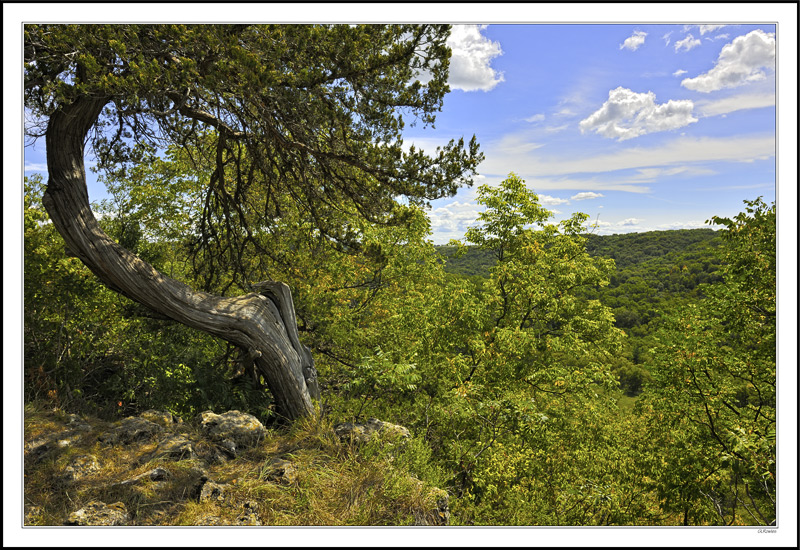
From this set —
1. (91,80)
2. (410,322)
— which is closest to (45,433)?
(91,80)

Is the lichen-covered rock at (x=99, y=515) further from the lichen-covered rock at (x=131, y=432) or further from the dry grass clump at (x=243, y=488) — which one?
the lichen-covered rock at (x=131, y=432)

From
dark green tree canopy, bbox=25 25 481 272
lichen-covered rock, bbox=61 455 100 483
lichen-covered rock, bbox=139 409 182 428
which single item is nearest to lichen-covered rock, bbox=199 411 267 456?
lichen-covered rock, bbox=139 409 182 428

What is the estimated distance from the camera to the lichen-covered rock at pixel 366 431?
4.02 m

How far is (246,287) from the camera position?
22.7 feet

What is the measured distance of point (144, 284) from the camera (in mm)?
4500

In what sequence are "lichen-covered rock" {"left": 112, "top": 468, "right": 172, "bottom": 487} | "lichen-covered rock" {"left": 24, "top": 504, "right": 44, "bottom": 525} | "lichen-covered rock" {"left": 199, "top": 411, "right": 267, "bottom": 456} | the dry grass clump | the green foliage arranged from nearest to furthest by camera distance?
"lichen-covered rock" {"left": 24, "top": 504, "right": 44, "bottom": 525} < the dry grass clump < "lichen-covered rock" {"left": 112, "top": 468, "right": 172, "bottom": 487} < "lichen-covered rock" {"left": 199, "top": 411, "right": 267, "bottom": 456} < the green foliage

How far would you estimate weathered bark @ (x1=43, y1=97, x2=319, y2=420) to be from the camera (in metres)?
4.32

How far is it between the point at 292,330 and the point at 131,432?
7.34 feet

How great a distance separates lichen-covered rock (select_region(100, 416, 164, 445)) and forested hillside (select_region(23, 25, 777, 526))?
3 cm

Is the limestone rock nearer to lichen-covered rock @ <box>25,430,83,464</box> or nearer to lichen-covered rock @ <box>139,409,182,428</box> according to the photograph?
lichen-covered rock @ <box>139,409,182,428</box>

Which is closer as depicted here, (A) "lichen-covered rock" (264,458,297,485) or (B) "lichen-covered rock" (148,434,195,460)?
(A) "lichen-covered rock" (264,458,297,485)

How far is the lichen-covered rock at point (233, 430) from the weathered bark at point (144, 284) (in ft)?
2.20
